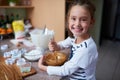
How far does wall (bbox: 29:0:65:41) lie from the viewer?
4.94 ft

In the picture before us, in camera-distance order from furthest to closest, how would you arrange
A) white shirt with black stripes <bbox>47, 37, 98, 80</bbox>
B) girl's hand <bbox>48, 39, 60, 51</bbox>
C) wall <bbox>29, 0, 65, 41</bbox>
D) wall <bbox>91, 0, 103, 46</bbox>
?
wall <bbox>91, 0, 103, 46</bbox> → wall <bbox>29, 0, 65, 41</bbox> → girl's hand <bbox>48, 39, 60, 51</bbox> → white shirt with black stripes <bbox>47, 37, 98, 80</bbox>

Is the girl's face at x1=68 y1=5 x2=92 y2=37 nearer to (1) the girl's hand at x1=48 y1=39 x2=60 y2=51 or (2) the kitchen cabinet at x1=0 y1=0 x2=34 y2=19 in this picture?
(1) the girl's hand at x1=48 y1=39 x2=60 y2=51

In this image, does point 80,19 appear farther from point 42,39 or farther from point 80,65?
point 42,39

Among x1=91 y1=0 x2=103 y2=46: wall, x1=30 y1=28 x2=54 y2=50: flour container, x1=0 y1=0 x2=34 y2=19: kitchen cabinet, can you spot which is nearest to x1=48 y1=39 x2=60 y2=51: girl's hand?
x1=30 y1=28 x2=54 y2=50: flour container

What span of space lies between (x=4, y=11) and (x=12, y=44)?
52 cm

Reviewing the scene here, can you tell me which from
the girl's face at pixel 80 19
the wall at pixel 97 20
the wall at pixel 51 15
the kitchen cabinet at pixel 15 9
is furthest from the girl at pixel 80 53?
the wall at pixel 97 20

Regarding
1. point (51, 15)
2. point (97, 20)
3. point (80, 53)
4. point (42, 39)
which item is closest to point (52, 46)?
point (42, 39)

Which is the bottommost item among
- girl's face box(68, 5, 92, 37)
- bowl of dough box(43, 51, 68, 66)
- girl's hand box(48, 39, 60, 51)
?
bowl of dough box(43, 51, 68, 66)

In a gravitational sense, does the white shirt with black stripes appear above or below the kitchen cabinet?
below

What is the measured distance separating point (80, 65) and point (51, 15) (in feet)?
3.02

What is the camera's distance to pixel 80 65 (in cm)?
78

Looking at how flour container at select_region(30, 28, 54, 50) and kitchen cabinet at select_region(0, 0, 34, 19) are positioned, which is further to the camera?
kitchen cabinet at select_region(0, 0, 34, 19)

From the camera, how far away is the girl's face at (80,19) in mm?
793

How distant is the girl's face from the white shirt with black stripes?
8 cm
